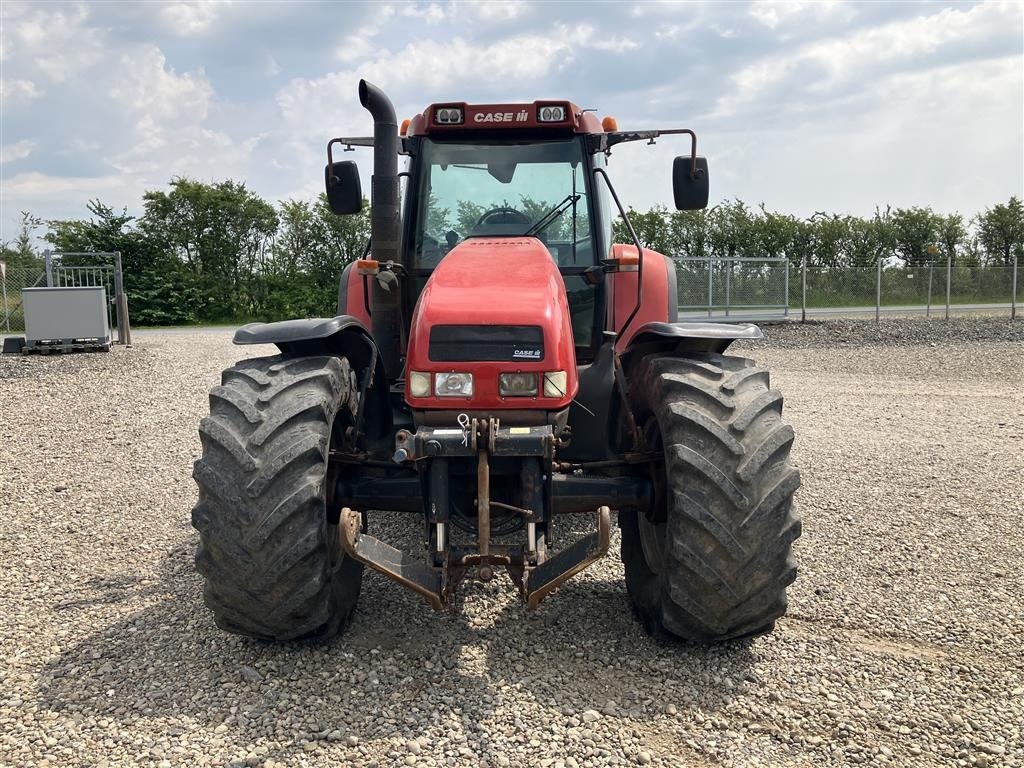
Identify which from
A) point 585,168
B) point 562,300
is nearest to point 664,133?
point 585,168

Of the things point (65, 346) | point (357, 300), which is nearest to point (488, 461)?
point (357, 300)

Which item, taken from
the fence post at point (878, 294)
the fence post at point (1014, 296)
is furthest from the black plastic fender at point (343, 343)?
the fence post at point (1014, 296)

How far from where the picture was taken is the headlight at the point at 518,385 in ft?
11.4

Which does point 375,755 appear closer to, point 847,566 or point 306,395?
point 306,395

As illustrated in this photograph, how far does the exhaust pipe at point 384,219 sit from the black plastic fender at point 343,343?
262 mm

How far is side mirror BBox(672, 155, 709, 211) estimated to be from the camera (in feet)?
16.5

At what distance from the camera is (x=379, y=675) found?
140 inches

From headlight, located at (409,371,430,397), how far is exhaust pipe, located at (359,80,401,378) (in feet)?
4.12

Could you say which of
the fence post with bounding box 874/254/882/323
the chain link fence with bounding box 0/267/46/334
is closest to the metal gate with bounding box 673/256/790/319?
the fence post with bounding box 874/254/882/323

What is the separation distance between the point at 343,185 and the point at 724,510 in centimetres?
312

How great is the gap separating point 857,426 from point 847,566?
15.6 feet

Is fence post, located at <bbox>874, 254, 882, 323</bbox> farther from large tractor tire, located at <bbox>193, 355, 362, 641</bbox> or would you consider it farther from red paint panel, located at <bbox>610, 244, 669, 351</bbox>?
large tractor tire, located at <bbox>193, 355, 362, 641</bbox>

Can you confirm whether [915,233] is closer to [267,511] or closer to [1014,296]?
[1014,296]

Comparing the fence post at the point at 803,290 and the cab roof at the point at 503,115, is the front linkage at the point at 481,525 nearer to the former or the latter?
the cab roof at the point at 503,115
